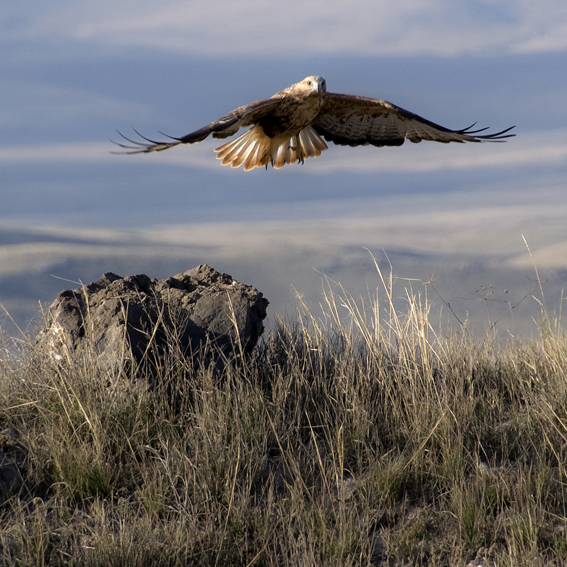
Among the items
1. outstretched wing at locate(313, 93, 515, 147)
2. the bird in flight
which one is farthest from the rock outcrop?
outstretched wing at locate(313, 93, 515, 147)

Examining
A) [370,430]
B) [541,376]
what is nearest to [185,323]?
[370,430]

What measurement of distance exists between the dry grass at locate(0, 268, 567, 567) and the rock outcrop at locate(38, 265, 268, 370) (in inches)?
7.2

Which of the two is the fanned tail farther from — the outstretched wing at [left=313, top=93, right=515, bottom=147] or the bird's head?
the bird's head

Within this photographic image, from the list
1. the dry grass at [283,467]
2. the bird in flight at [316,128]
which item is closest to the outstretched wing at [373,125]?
the bird in flight at [316,128]

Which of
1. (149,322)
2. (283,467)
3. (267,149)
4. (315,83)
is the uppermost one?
(315,83)

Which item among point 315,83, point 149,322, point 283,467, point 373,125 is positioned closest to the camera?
point 283,467

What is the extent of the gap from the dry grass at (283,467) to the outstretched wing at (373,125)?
2558 millimetres

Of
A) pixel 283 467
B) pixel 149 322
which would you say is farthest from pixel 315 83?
pixel 283 467

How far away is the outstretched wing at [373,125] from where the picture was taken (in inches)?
263

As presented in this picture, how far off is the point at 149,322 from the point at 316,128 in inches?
157

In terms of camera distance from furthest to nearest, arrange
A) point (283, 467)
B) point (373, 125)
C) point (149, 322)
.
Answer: point (373, 125)
point (149, 322)
point (283, 467)

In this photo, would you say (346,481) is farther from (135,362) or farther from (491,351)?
(491,351)

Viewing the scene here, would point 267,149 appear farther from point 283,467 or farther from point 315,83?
point 283,467

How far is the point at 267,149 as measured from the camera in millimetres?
7469
